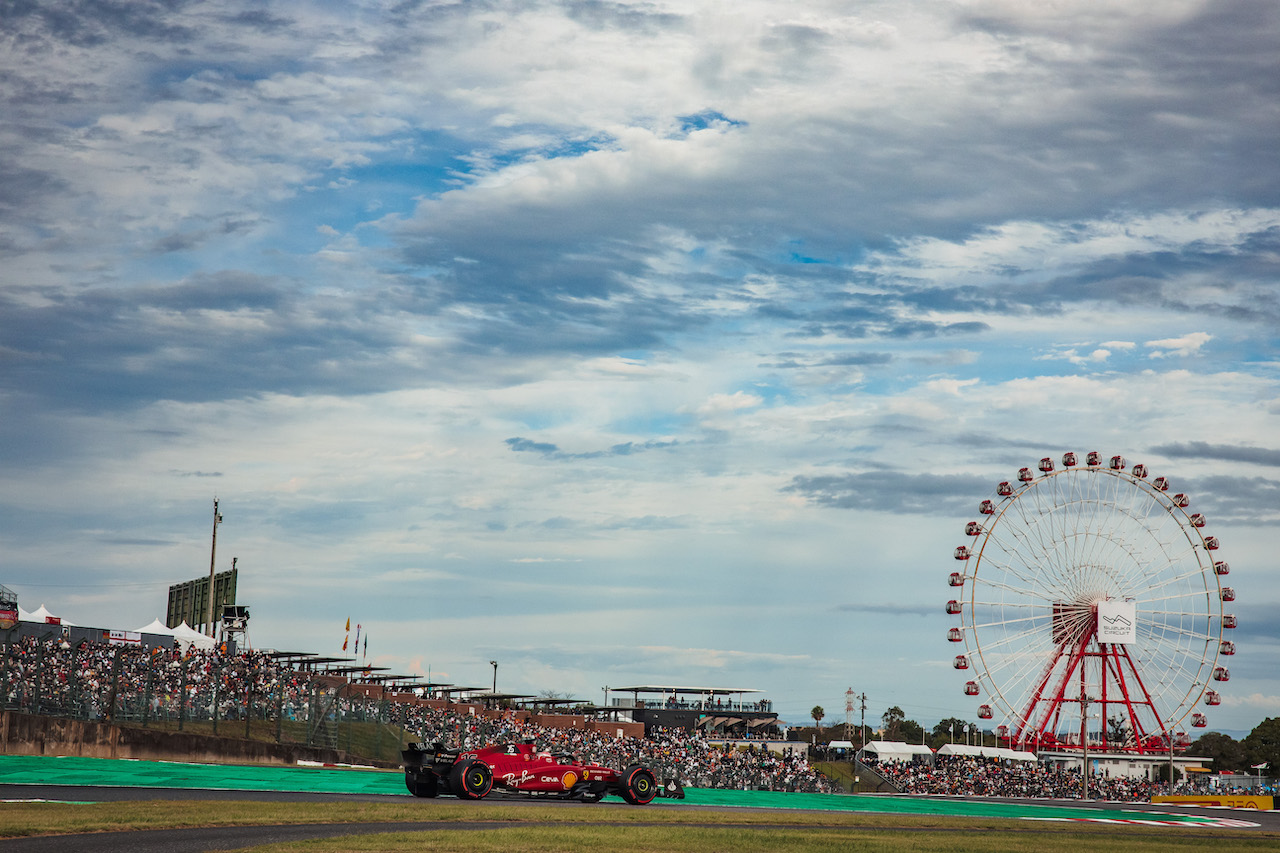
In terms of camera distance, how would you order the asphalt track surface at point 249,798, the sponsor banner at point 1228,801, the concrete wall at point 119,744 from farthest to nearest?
1. the sponsor banner at point 1228,801
2. the concrete wall at point 119,744
3. the asphalt track surface at point 249,798

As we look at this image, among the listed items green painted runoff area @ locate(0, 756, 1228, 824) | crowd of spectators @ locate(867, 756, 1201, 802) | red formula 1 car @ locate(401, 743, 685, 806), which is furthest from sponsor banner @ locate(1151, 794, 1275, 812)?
red formula 1 car @ locate(401, 743, 685, 806)

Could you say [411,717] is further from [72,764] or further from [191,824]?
[191,824]

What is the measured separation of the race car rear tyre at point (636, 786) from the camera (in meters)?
29.2

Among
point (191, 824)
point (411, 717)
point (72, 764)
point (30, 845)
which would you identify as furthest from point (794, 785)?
point (30, 845)

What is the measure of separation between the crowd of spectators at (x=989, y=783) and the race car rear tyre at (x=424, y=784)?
4497 centimetres

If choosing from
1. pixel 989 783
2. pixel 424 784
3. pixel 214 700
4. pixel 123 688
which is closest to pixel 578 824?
pixel 424 784

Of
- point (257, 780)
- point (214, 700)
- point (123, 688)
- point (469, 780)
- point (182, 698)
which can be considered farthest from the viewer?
point (214, 700)

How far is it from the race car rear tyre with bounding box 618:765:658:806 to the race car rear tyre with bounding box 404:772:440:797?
4852 mm

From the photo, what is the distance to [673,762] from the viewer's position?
5278 cm

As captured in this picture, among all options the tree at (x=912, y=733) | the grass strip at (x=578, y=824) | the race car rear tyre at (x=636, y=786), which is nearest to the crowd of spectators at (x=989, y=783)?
the grass strip at (x=578, y=824)

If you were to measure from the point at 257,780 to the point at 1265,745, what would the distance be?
5007 inches

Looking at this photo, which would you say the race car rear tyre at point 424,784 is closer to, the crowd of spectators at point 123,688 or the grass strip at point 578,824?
the grass strip at point 578,824

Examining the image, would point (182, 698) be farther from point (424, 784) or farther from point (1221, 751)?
point (1221, 751)

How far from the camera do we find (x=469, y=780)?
1067 inches
